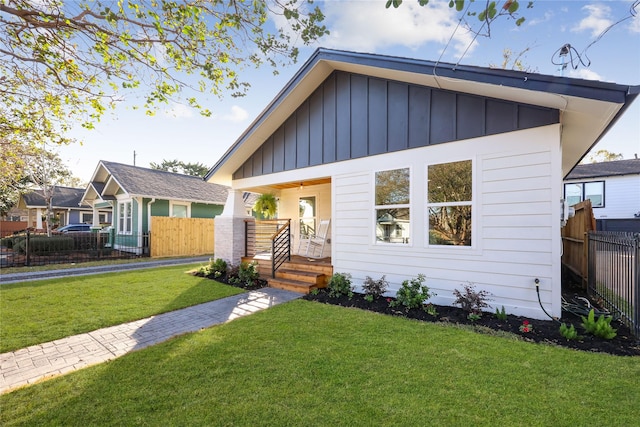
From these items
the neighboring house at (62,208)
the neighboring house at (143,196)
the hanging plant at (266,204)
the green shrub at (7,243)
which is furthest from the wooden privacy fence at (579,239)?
the neighboring house at (62,208)

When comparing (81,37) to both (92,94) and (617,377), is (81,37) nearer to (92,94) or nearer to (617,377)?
(92,94)

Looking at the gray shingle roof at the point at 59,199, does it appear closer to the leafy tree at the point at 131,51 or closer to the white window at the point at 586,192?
the leafy tree at the point at 131,51

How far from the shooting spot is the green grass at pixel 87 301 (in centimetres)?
438

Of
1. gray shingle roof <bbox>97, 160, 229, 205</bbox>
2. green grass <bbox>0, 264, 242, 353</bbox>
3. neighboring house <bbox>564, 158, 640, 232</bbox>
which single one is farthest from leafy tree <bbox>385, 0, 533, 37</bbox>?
neighboring house <bbox>564, 158, 640, 232</bbox>

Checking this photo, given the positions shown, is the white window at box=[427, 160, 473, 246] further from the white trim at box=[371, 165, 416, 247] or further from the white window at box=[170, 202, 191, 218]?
the white window at box=[170, 202, 191, 218]

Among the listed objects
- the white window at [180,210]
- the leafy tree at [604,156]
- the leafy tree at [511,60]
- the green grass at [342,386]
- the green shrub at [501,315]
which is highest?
the leafy tree at [511,60]

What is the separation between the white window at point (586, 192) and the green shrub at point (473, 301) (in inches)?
634

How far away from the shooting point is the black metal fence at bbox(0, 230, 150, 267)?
10.9m

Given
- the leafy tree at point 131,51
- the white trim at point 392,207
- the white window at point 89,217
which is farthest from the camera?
the white window at point 89,217

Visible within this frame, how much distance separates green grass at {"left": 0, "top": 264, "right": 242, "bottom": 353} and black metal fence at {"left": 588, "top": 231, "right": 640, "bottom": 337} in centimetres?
698

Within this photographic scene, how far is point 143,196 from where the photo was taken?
13.6 meters

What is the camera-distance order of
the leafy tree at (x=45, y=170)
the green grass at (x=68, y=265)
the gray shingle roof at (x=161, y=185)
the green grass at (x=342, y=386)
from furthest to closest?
the leafy tree at (x=45, y=170) < the gray shingle roof at (x=161, y=185) < the green grass at (x=68, y=265) < the green grass at (x=342, y=386)

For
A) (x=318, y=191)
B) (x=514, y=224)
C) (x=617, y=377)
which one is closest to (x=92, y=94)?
(x=318, y=191)

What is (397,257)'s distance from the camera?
5926 mm
